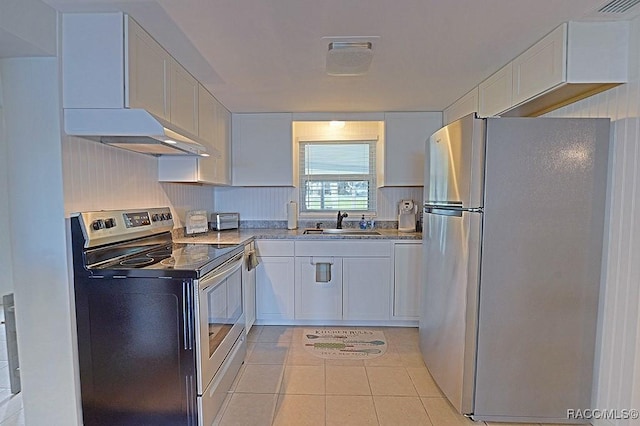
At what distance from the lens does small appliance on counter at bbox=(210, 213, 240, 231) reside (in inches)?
141

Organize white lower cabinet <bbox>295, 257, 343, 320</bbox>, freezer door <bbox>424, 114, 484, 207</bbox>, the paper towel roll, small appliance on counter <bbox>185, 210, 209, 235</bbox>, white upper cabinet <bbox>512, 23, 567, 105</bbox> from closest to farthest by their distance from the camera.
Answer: white upper cabinet <bbox>512, 23, 567, 105</bbox> → freezer door <bbox>424, 114, 484, 207</bbox> → small appliance on counter <bbox>185, 210, 209, 235</bbox> → white lower cabinet <bbox>295, 257, 343, 320</bbox> → the paper towel roll

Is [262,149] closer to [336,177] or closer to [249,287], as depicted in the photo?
[336,177]

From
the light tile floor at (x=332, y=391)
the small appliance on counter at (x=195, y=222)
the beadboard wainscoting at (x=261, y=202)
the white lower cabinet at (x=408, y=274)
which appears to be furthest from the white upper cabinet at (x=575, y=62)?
the small appliance on counter at (x=195, y=222)

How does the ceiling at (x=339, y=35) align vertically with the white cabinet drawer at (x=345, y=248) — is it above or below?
above

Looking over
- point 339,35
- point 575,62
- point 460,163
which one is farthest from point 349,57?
point 575,62

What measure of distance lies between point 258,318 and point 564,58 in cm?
301

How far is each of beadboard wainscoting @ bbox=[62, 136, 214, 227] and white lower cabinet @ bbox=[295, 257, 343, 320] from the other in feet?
4.02

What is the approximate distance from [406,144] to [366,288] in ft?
4.99

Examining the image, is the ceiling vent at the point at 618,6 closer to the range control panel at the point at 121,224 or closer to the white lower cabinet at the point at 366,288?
the white lower cabinet at the point at 366,288

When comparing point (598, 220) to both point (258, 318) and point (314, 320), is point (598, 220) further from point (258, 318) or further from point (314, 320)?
point (258, 318)

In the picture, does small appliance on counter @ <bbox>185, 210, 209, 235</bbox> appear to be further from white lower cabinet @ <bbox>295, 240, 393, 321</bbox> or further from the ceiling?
the ceiling

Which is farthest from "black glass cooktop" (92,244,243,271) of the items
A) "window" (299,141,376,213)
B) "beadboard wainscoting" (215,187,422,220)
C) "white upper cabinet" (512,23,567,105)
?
"white upper cabinet" (512,23,567,105)

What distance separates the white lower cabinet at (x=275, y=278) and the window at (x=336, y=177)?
86 centimetres

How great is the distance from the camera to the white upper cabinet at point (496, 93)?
7.22 ft
